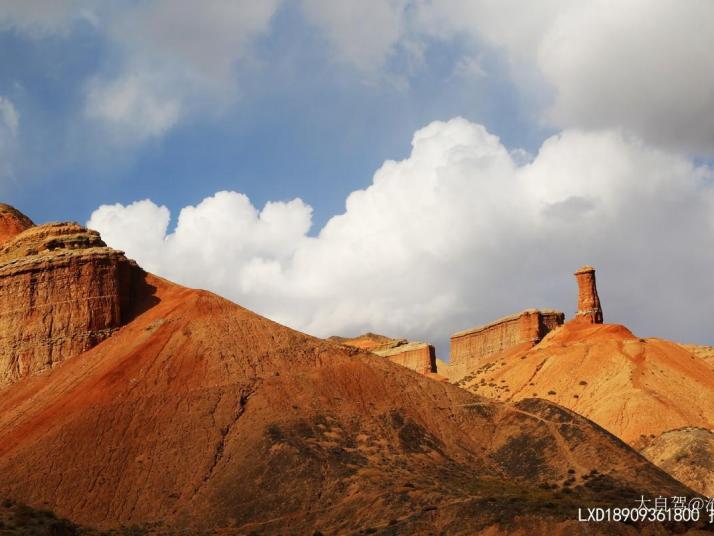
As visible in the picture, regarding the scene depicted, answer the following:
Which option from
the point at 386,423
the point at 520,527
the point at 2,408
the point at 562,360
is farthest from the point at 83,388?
the point at 562,360

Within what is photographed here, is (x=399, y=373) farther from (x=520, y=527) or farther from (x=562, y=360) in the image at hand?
(x=562, y=360)

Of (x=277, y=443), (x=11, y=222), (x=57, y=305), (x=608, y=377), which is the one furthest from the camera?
(x=608, y=377)

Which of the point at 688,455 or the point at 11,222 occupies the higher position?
the point at 11,222

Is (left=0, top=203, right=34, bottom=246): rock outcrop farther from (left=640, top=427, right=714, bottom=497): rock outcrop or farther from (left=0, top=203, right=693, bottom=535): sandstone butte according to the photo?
(left=640, top=427, right=714, bottom=497): rock outcrop

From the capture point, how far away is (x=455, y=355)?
10450 centimetres

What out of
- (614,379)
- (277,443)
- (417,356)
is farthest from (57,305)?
(417,356)

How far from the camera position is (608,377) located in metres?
70.8

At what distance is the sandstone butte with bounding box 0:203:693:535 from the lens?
36281 mm

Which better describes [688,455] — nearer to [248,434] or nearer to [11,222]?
[248,434]

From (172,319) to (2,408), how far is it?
10.9 metres

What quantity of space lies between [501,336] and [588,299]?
12.7 m

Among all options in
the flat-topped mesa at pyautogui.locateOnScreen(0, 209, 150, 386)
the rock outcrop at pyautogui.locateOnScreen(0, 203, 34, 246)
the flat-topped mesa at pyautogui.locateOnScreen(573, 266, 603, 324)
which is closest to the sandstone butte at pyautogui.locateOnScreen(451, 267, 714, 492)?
the flat-topped mesa at pyautogui.locateOnScreen(573, 266, 603, 324)

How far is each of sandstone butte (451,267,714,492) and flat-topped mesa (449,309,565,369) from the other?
8.17 feet

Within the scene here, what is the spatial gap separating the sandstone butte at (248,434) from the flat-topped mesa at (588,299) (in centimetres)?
4081
